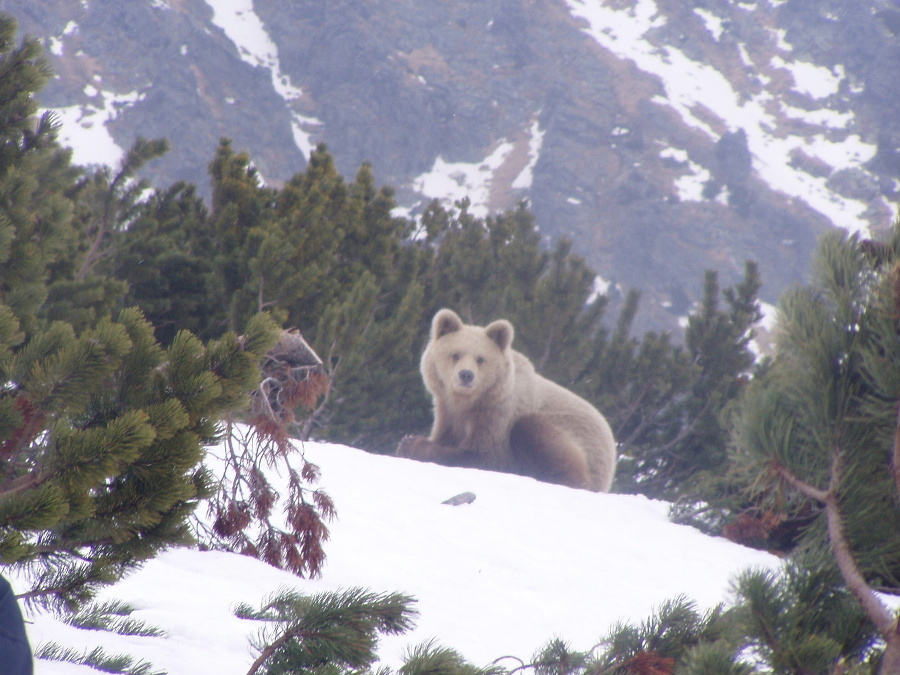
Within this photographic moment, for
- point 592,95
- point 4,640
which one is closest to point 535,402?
point 4,640

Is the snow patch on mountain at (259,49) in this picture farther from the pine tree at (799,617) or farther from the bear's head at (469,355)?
the pine tree at (799,617)

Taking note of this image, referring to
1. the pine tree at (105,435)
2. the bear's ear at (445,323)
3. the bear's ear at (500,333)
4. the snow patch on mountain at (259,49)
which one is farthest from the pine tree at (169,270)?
the snow patch on mountain at (259,49)

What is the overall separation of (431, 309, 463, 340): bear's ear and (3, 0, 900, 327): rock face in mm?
66696

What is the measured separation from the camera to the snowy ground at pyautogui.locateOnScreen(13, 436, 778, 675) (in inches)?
103

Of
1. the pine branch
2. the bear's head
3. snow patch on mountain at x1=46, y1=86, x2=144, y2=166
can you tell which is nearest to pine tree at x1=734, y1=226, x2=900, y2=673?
the pine branch

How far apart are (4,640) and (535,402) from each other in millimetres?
7810

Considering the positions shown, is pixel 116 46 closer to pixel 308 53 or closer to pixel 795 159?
pixel 308 53

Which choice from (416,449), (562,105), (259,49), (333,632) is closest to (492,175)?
(562,105)

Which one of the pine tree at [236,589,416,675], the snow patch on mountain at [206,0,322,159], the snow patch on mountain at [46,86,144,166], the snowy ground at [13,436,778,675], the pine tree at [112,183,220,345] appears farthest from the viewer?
the snow patch on mountain at [206,0,322,159]

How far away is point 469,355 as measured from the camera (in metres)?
8.36

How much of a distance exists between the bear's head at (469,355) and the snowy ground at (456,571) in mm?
1766

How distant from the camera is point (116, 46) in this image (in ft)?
254

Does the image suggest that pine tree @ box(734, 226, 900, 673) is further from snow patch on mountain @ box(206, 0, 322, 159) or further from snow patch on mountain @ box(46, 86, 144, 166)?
snow patch on mountain @ box(206, 0, 322, 159)

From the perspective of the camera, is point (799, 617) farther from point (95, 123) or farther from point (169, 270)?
point (95, 123)
